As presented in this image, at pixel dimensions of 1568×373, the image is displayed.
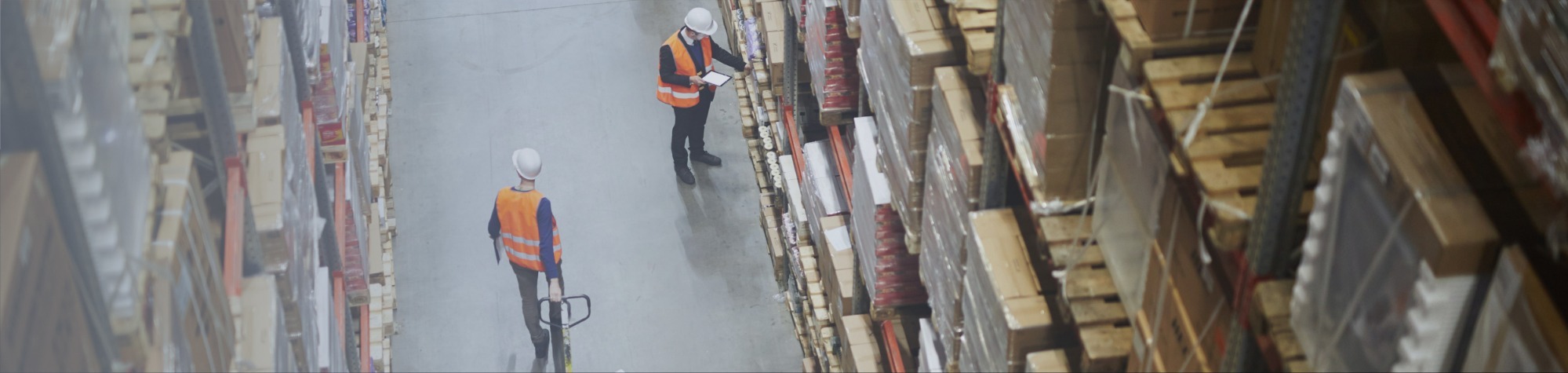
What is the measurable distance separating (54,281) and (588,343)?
4.91 metres

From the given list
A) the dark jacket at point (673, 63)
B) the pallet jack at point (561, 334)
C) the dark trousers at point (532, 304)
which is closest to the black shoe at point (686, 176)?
the dark jacket at point (673, 63)

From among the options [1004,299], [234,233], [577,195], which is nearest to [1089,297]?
[1004,299]

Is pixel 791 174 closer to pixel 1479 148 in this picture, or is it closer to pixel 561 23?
pixel 561 23

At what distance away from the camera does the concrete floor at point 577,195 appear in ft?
26.5

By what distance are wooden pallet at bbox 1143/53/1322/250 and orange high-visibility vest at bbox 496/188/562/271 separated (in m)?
4.38

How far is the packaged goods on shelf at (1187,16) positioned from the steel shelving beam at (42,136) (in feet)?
8.07

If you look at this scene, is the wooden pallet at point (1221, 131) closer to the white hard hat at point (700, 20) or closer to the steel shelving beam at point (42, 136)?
the steel shelving beam at point (42, 136)

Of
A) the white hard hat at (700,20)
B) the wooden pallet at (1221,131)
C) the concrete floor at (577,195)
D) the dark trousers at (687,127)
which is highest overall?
the wooden pallet at (1221,131)

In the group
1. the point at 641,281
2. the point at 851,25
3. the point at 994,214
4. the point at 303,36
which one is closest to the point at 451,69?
the point at 641,281

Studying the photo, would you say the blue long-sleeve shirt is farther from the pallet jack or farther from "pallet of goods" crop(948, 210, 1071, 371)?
"pallet of goods" crop(948, 210, 1071, 371)

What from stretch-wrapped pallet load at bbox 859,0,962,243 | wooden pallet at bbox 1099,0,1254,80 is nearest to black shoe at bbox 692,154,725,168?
stretch-wrapped pallet load at bbox 859,0,962,243

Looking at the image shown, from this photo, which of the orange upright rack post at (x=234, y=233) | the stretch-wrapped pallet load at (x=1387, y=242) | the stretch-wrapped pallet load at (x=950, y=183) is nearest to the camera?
the stretch-wrapped pallet load at (x=1387, y=242)

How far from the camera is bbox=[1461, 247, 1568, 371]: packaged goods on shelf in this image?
6.96 ft

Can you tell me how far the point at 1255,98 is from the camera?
333cm
